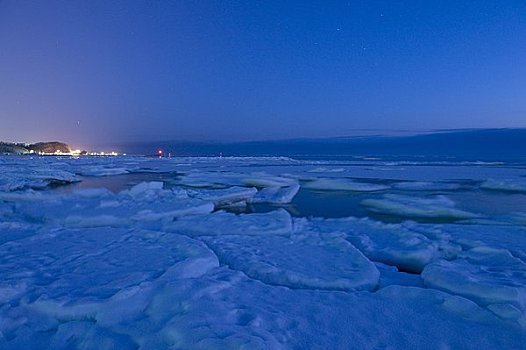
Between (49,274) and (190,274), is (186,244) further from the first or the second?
(49,274)

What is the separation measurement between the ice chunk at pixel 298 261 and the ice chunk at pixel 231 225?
0.38 metres

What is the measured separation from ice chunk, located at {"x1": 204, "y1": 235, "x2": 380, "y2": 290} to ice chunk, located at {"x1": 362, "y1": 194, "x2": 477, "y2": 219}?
3654mm

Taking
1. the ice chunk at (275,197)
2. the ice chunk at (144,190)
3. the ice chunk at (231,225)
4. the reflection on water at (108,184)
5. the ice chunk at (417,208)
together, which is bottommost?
the ice chunk at (417,208)

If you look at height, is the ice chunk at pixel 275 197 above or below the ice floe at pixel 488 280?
below

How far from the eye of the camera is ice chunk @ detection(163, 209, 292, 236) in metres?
4.87

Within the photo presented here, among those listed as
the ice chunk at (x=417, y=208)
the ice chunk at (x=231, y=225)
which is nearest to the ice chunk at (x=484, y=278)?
the ice chunk at (x=231, y=225)

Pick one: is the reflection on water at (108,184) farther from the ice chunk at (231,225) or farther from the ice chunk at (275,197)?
the ice chunk at (231,225)

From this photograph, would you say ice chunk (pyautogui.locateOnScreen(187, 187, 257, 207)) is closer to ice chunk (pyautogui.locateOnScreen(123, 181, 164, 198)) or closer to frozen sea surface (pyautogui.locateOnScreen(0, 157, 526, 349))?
ice chunk (pyautogui.locateOnScreen(123, 181, 164, 198))

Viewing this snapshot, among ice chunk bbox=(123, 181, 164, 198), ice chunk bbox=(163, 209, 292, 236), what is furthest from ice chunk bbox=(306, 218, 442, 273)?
ice chunk bbox=(123, 181, 164, 198)

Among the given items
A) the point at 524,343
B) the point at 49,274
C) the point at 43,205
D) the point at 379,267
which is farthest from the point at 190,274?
the point at 43,205

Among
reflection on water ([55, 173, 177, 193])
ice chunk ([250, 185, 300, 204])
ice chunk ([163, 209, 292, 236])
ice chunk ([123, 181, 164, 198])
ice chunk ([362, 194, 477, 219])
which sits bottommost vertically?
ice chunk ([362, 194, 477, 219])

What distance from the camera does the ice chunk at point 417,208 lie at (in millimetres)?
7086

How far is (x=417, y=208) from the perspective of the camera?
751cm

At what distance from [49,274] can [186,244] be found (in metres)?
1.32
